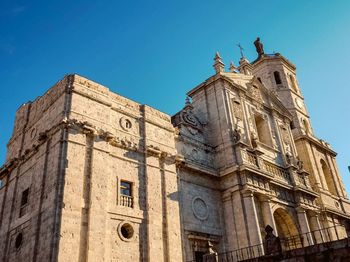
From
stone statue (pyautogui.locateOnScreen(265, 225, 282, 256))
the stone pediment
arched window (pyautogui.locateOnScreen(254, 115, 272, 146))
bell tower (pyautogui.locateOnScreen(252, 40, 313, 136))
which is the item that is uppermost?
bell tower (pyautogui.locateOnScreen(252, 40, 313, 136))

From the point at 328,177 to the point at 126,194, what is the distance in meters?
22.9

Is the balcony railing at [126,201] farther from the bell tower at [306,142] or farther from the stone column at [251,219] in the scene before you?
the bell tower at [306,142]

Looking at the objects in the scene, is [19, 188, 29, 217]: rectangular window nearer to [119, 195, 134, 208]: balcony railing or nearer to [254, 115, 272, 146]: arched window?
[119, 195, 134, 208]: balcony railing

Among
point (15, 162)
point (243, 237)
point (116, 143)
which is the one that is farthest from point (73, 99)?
point (243, 237)

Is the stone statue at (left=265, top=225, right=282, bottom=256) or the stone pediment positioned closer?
the stone statue at (left=265, top=225, right=282, bottom=256)

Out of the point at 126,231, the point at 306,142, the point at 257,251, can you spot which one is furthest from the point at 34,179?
the point at 306,142

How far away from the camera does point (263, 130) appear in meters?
26.6

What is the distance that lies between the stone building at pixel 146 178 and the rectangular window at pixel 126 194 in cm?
5

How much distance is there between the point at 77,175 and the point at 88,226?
6.86 ft

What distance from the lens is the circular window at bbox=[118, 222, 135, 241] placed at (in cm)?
1534

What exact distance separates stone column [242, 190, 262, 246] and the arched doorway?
12.7 ft

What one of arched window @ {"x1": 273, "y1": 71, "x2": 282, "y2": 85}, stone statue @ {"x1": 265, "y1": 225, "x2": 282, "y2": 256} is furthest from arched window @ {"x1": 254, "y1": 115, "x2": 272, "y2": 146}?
stone statue @ {"x1": 265, "y1": 225, "x2": 282, "y2": 256}

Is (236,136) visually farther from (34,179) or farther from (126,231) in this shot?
(34,179)

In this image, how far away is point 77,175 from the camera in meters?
14.7
